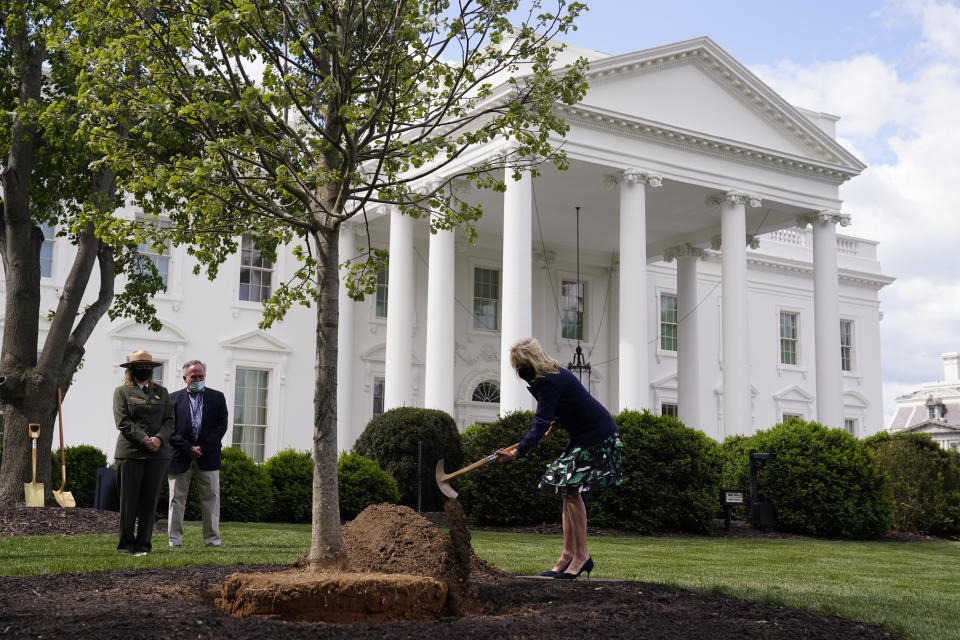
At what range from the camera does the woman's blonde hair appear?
6461mm

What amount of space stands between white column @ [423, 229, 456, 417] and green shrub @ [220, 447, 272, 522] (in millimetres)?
5112

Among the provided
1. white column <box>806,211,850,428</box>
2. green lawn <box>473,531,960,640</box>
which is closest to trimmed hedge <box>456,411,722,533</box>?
green lawn <box>473,531,960,640</box>

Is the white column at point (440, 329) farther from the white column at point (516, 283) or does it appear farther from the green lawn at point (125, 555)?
the green lawn at point (125, 555)

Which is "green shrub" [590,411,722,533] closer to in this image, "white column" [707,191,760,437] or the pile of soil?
"white column" [707,191,760,437]

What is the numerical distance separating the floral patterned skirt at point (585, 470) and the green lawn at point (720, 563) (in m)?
1.19

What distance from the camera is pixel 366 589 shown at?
5070mm

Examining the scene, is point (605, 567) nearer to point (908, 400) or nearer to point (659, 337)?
point (659, 337)

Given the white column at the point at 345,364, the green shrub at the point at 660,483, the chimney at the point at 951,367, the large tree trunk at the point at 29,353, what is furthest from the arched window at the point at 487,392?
the chimney at the point at 951,367

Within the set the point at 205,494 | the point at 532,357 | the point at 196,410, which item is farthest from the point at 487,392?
the point at 532,357

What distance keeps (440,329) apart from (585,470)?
13816mm

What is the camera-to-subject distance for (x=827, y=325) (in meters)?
22.4

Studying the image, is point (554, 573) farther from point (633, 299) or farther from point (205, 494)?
point (633, 299)

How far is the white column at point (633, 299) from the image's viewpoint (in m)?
19.9

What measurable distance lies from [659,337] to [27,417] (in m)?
21.4
